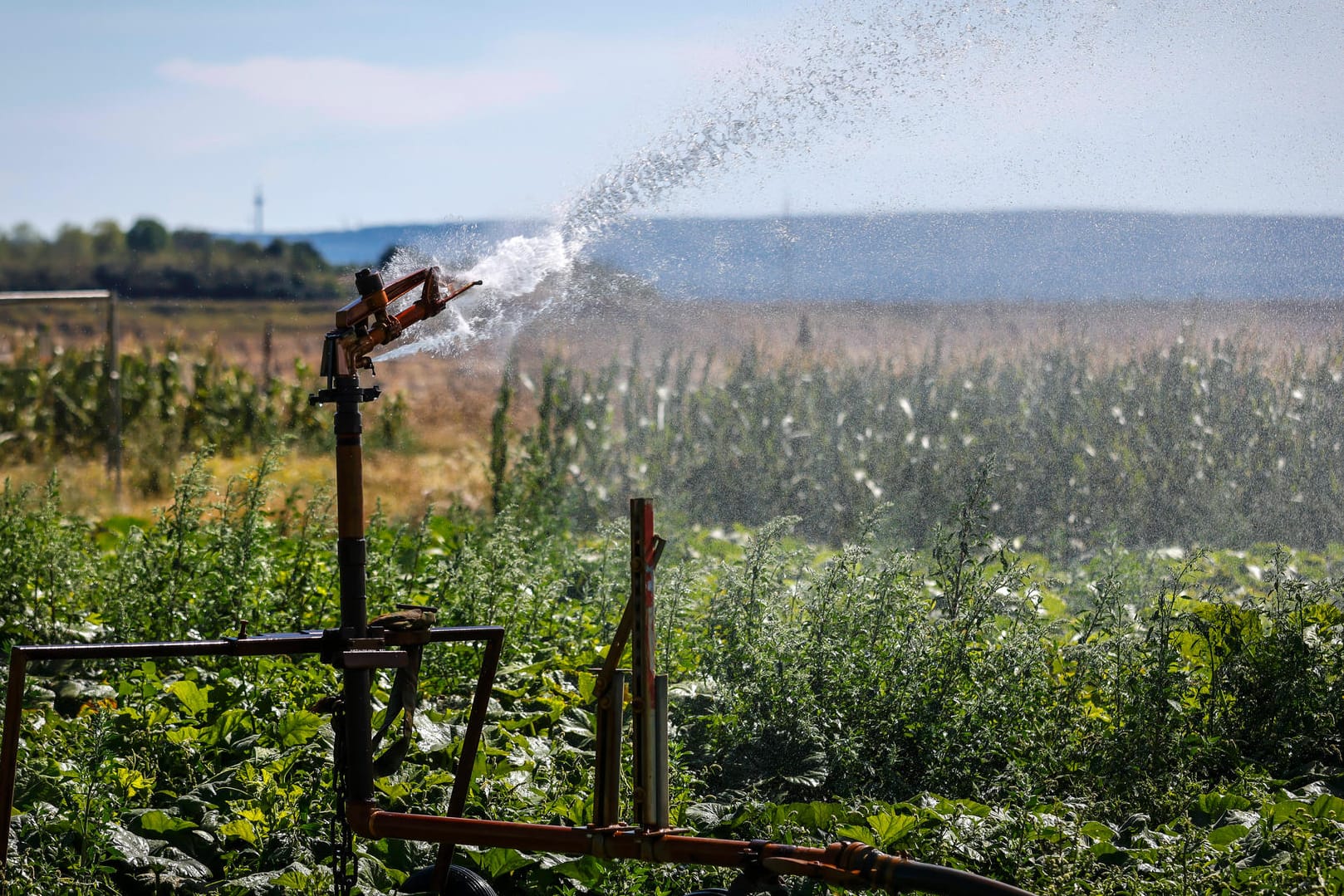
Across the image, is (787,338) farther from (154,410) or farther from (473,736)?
(154,410)

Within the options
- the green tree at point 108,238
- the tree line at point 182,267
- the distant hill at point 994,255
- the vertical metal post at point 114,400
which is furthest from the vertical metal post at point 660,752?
the green tree at point 108,238

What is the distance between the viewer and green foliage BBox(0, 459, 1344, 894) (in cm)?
278

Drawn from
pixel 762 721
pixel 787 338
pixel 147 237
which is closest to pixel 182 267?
pixel 147 237

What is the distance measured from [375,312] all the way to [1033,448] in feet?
12.8

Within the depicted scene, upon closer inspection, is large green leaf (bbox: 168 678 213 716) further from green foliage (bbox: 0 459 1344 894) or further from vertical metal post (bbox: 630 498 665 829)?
vertical metal post (bbox: 630 498 665 829)

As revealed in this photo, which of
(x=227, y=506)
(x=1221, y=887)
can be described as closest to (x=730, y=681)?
(x=1221, y=887)

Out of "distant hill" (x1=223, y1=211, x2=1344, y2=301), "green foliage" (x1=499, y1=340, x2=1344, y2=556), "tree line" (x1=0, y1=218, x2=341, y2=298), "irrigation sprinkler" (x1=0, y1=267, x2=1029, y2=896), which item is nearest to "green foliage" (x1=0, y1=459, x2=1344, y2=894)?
"irrigation sprinkler" (x1=0, y1=267, x2=1029, y2=896)

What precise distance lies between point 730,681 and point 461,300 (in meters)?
1.49

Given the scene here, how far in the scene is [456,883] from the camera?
100 inches

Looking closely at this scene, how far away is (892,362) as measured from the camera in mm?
6105

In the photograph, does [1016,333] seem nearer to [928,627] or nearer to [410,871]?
[928,627]

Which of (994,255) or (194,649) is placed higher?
(994,255)

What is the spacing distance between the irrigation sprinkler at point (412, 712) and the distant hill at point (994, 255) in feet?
8.44

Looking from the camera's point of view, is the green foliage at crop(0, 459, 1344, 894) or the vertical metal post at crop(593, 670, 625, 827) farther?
the green foliage at crop(0, 459, 1344, 894)
